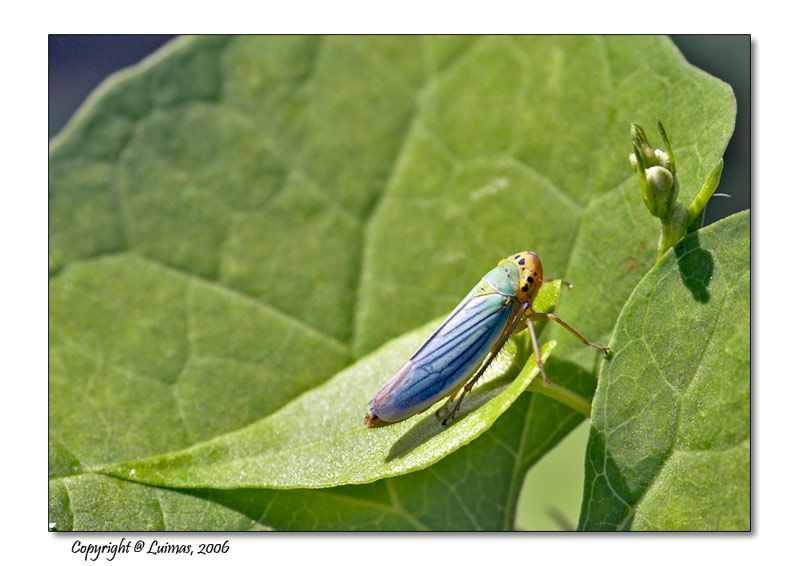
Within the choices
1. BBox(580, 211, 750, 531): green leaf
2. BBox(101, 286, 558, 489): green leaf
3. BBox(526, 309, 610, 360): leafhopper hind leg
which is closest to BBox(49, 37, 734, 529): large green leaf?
BBox(526, 309, 610, 360): leafhopper hind leg

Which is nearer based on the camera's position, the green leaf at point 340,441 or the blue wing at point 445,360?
the green leaf at point 340,441

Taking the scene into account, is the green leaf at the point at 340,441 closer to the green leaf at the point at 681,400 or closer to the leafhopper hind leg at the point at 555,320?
the leafhopper hind leg at the point at 555,320

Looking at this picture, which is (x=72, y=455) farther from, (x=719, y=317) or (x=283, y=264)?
(x=719, y=317)

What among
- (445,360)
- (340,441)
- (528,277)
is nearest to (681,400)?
(528,277)

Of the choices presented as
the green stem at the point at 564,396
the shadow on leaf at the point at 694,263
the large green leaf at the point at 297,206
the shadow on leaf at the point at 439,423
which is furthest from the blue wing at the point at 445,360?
the shadow on leaf at the point at 694,263

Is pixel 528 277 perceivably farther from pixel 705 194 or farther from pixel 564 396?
pixel 705 194

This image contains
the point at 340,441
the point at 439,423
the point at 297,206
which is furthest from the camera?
the point at 297,206

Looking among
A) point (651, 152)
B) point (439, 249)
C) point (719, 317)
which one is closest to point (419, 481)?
point (439, 249)
